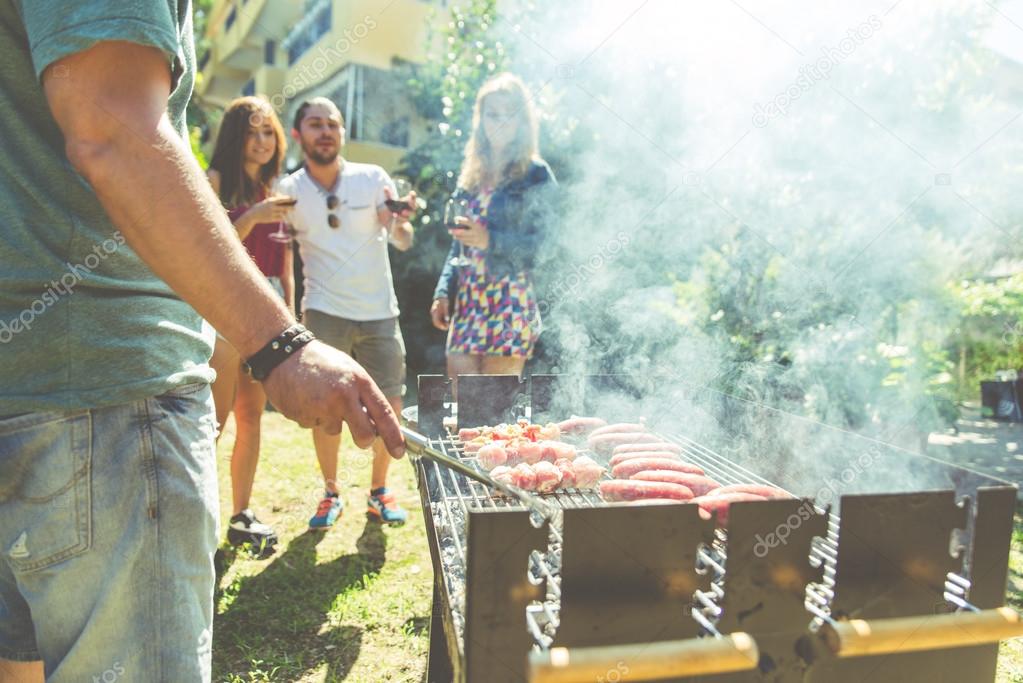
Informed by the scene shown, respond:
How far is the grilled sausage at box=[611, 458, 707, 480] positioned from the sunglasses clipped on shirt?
263 centimetres


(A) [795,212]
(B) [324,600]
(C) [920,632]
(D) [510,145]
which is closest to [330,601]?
(B) [324,600]

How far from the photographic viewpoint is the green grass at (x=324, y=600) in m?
3.01

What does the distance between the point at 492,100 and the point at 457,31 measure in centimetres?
522

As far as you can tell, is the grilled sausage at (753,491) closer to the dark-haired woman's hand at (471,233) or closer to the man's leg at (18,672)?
the man's leg at (18,672)

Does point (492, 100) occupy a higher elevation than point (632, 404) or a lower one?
higher

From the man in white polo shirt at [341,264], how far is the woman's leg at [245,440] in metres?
0.42

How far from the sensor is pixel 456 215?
4.20 metres

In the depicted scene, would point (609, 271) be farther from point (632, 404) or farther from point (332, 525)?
point (332, 525)

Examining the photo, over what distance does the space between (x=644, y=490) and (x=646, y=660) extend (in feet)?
3.42

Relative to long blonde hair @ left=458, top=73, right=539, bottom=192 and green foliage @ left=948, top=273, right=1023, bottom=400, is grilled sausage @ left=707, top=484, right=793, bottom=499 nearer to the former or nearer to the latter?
long blonde hair @ left=458, top=73, right=539, bottom=192

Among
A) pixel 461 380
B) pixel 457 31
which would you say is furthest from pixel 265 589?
pixel 457 31

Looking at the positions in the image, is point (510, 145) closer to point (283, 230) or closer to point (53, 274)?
point (283, 230)

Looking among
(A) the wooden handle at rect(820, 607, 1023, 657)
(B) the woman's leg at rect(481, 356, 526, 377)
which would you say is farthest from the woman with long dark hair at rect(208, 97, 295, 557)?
(A) the wooden handle at rect(820, 607, 1023, 657)

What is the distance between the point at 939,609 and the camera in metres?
1.81
